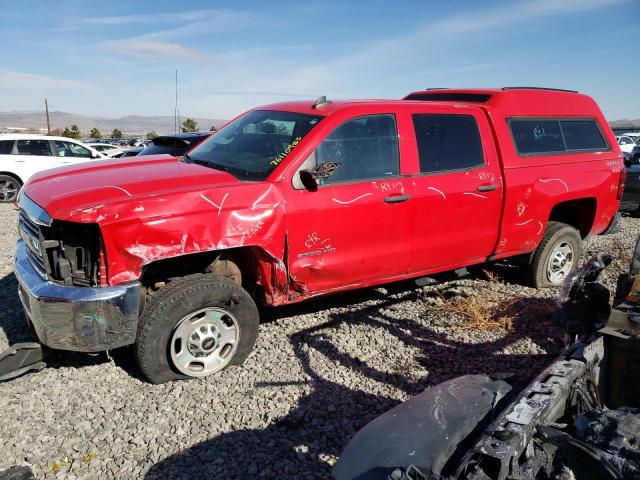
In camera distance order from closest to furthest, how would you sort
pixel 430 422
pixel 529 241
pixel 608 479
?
pixel 608 479
pixel 430 422
pixel 529 241

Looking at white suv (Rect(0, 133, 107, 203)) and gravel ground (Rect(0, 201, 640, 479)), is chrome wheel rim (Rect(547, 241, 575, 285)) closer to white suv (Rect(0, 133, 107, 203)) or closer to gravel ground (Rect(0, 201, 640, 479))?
gravel ground (Rect(0, 201, 640, 479))

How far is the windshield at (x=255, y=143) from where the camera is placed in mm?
3984

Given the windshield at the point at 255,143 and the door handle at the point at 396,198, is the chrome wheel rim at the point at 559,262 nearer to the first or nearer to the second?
the door handle at the point at 396,198

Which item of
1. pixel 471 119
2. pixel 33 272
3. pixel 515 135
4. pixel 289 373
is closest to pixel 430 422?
pixel 289 373

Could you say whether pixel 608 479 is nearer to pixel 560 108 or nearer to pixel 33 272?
pixel 33 272

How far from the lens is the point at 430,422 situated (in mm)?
2234

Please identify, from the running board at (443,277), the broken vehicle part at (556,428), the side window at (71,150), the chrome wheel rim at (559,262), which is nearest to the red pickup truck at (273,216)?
the running board at (443,277)

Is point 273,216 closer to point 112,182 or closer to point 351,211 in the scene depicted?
point 351,211

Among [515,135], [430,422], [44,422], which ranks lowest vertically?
[44,422]

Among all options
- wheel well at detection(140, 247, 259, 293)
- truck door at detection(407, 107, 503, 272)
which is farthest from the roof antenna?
wheel well at detection(140, 247, 259, 293)

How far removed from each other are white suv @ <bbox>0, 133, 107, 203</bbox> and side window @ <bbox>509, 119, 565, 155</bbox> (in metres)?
9.86

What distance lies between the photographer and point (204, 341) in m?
3.71

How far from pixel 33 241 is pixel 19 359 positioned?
2.66ft

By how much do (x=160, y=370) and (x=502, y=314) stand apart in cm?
325
